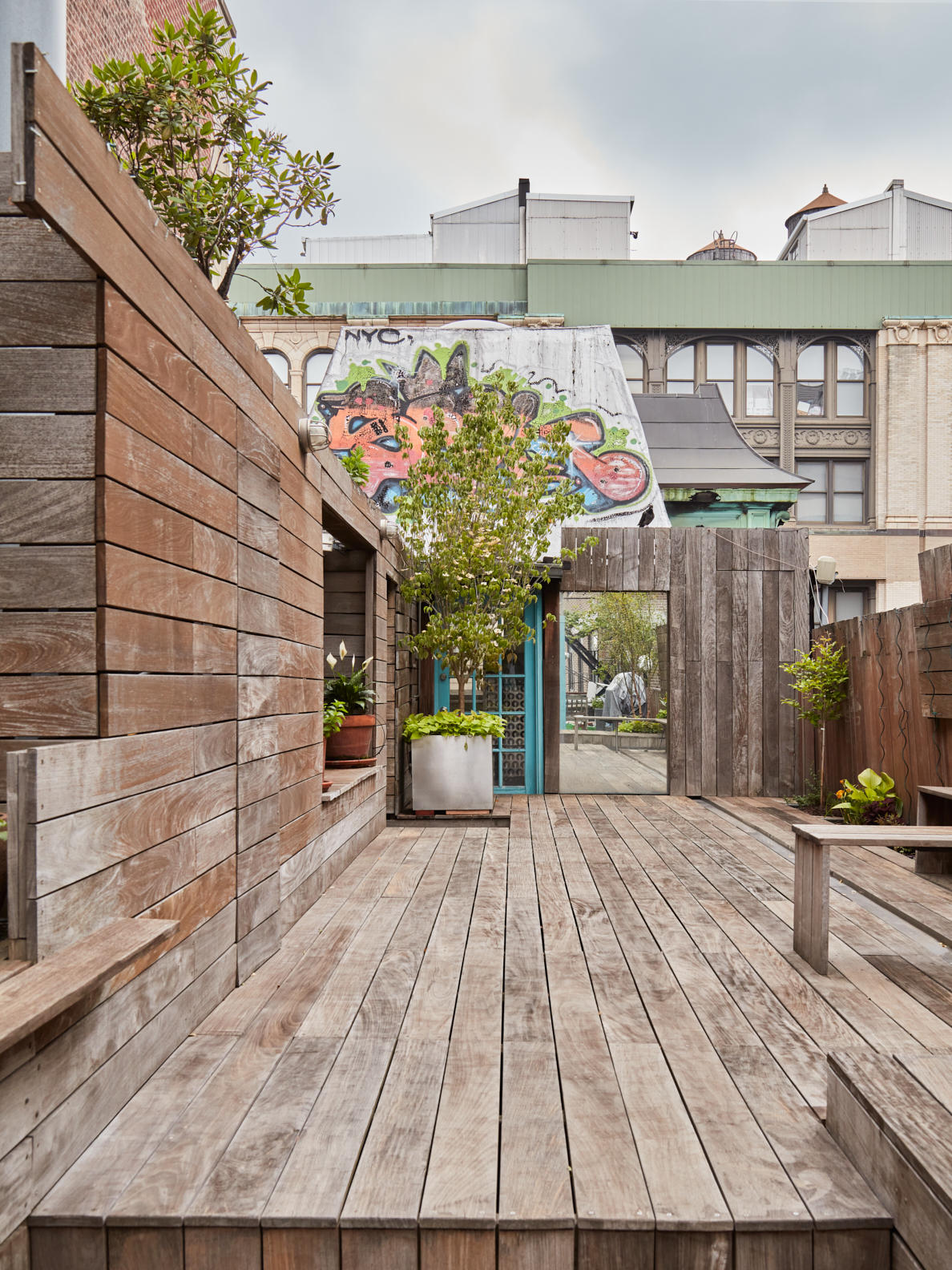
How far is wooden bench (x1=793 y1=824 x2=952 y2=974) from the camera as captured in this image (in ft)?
10.7

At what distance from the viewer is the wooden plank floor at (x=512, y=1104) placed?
5.48 feet

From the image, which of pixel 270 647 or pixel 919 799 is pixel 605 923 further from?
pixel 919 799

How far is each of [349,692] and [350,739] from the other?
317 mm

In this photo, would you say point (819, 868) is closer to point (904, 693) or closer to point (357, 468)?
point (904, 693)

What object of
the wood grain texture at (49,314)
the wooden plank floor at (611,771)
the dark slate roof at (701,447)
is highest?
the dark slate roof at (701,447)

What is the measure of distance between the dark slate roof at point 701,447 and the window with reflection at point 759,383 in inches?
144

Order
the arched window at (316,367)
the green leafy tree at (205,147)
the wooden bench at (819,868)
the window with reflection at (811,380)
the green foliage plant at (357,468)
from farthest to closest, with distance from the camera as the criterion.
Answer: the window with reflection at (811,380) < the arched window at (316,367) < the green foliage plant at (357,468) < the wooden bench at (819,868) < the green leafy tree at (205,147)

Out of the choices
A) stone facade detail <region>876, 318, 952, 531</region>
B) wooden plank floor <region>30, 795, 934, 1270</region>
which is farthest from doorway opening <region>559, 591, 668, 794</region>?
stone facade detail <region>876, 318, 952, 531</region>

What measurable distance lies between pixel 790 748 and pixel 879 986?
5576 millimetres

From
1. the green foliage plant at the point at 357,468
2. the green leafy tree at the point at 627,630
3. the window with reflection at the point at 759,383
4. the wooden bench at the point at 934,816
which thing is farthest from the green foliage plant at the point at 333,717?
the window with reflection at the point at 759,383

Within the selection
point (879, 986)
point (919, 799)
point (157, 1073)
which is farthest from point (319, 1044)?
point (919, 799)

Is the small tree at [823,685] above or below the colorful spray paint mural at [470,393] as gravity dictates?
below

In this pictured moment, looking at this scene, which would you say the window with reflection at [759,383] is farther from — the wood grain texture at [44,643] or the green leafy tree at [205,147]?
the wood grain texture at [44,643]

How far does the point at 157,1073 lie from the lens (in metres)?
2.33
